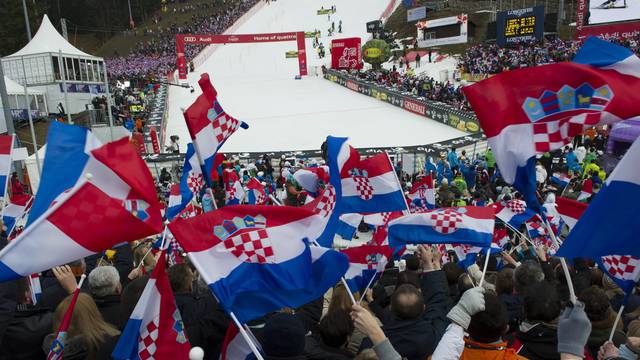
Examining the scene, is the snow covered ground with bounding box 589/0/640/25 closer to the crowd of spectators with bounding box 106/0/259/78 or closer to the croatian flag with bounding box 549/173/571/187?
the croatian flag with bounding box 549/173/571/187

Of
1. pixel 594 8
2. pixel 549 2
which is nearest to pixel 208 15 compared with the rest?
pixel 549 2

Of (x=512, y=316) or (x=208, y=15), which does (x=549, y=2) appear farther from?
(x=512, y=316)

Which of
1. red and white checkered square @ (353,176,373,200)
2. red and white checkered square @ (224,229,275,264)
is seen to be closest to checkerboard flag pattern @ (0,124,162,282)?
red and white checkered square @ (224,229,275,264)

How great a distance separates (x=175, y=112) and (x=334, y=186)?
2980cm

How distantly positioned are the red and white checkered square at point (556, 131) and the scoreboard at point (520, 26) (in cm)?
3485

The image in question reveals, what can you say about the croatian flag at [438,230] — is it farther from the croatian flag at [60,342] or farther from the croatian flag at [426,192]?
the croatian flag at [426,192]

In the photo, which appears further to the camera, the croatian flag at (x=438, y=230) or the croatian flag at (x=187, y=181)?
the croatian flag at (x=187, y=181)

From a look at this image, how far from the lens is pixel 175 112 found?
33.3 metres

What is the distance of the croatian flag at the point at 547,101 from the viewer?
387cm

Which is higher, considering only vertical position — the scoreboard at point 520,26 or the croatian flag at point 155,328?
the scoreboard at point 520,26

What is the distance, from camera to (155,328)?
125 inches

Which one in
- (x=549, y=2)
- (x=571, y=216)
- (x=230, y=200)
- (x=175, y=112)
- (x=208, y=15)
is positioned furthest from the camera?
(x=208, y=15)

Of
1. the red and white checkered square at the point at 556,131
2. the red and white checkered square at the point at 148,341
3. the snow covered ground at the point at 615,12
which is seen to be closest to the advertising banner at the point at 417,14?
the snow covered ground at the point at 615,12

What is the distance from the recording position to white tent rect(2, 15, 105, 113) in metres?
31.5
